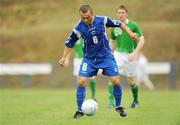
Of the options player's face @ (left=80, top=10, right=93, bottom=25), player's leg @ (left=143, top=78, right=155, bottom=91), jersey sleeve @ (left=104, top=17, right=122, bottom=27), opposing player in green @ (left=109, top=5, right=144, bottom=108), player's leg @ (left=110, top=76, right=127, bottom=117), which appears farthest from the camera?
player's leg @ (left=143, top=78, right=155, bottom=91)

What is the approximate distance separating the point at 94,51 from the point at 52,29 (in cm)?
2359

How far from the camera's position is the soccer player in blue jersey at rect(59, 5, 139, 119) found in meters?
13.2

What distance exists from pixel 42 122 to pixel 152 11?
83.7 feet

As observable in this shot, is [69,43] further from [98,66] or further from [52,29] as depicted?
[52,29]

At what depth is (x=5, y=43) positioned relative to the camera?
36.6 meters

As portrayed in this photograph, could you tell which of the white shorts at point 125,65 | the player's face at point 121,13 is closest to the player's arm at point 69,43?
the player's face at point 121,13

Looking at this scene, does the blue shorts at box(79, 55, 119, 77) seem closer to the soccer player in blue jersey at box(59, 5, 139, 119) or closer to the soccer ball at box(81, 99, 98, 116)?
the soccer player in blue jersey at box(59, 5, 139, 119)

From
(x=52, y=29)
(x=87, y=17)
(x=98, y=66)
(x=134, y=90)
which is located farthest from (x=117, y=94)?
(x=52, y=29)

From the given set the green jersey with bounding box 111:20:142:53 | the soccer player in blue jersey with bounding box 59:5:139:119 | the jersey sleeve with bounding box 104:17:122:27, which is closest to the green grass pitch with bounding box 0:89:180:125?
the soccer player in blue jersey with bounding box 59:5:139:119

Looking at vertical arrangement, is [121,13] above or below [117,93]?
above

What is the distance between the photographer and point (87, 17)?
12.9 m

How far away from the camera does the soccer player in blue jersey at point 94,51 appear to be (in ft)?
43.3

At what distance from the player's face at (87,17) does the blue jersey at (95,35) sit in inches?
5.1

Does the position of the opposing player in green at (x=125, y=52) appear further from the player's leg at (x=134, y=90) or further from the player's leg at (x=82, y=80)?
the player's leg at (x=82, y=80)
